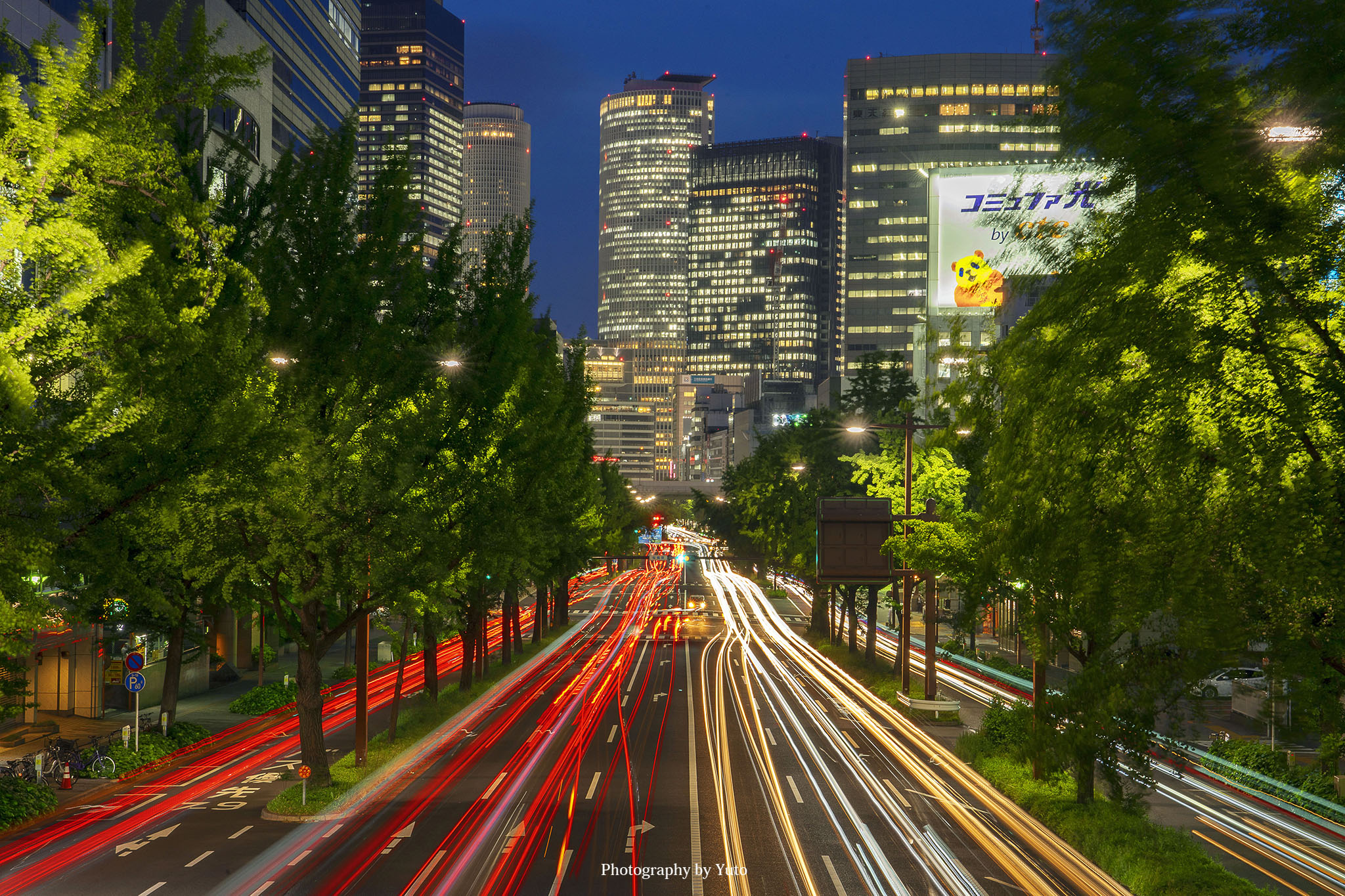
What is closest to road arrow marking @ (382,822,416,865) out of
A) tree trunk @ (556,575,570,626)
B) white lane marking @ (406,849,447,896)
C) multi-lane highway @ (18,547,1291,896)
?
multi-lane highway @ (18,547,1291,896)

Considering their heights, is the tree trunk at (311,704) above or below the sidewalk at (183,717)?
above

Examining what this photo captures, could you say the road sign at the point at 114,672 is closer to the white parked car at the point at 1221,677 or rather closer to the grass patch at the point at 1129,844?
the grass patch at the point at 1129,844

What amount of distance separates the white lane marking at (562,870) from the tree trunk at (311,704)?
24.0 feet

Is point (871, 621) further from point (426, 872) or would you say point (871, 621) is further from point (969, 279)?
point (969, 279)

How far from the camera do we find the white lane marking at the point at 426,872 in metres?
16.3

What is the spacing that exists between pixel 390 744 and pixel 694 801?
10487 millimetres

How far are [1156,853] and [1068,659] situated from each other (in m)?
43.1

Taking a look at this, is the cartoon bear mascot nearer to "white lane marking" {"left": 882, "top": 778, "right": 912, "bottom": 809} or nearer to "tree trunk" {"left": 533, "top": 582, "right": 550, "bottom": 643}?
"tree trunk" {"left": 533, "top": 582, "right": 550, "bottom": 643}

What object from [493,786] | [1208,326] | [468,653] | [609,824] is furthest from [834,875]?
[468,653]

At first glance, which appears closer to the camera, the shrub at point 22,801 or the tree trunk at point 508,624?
the shrub at point 22,801

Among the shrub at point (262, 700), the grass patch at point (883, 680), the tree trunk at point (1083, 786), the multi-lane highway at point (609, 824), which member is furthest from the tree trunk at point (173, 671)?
the grass patch at point (883, 680)

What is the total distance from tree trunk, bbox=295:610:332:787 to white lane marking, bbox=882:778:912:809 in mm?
13324

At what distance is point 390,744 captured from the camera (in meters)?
28.7

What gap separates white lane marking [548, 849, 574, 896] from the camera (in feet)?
53.5
